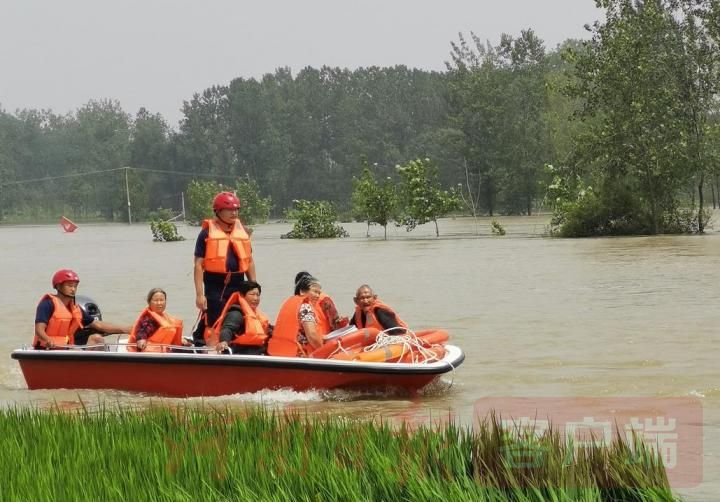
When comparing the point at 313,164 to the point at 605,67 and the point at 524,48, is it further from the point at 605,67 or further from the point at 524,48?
the point at 605,67

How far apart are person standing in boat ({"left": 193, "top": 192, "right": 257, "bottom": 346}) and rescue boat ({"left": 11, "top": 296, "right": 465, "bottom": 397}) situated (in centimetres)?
46

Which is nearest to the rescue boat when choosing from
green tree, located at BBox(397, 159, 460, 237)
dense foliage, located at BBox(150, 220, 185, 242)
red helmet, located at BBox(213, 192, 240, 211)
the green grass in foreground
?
red helmet, located at BBox(213, 192, 240, 211)

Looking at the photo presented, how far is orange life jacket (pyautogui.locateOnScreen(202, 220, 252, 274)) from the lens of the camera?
37.9ft

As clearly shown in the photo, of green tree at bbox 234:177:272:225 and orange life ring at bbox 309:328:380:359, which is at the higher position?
green tree at bbox 234:177:272:225

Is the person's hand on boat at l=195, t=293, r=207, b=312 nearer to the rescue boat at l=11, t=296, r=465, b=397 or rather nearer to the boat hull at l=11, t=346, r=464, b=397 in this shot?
the rescue boat at l=11, t=296, r=465, b=397

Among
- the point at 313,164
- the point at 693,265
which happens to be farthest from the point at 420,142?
the point at 693,265

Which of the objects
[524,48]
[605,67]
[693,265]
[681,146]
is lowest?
[693,265]

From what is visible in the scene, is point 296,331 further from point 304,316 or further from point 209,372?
point 209,372

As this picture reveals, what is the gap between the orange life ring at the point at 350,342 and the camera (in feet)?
35.8

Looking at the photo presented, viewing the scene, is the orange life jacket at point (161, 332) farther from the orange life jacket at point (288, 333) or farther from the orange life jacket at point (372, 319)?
the orange life jacket at point (372, 319)

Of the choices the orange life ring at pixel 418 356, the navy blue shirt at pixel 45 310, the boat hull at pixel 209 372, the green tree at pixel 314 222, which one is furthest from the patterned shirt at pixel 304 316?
the green tree at pixel 314 222

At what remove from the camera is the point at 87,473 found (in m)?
5.71

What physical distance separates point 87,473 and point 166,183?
127538 millimetres

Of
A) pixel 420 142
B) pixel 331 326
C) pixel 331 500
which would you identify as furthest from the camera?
pixel 420 142
